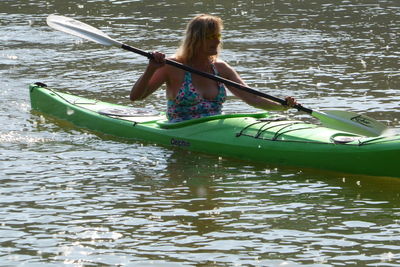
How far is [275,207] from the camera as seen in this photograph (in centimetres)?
691

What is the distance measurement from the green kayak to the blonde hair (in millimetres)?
601

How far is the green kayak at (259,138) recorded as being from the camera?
7.42 m

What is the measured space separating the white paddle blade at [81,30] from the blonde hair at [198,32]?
0.95 metres

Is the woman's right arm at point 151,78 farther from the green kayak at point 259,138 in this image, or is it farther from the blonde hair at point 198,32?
the green kayak at point 259,138

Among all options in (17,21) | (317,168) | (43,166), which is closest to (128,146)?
(43,166)

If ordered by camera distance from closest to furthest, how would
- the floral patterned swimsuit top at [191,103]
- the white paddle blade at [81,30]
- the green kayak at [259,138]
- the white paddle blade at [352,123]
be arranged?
the green kayak at [259,138]
the white paddle blade at [352,123]
the floral patterned swimsuit top at [191,103]
the white paddle blade at [81,30]

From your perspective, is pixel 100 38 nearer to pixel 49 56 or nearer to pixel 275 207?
pixel 275 207

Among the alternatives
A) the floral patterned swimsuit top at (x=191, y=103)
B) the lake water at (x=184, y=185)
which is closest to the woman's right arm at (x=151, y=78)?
the floral patterned swimsuit top at (x=191, y=103)

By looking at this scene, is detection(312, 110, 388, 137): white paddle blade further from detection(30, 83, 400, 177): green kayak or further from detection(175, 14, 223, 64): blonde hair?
detection(175, 14, 223, 64): blonde hair

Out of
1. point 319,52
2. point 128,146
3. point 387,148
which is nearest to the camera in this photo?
point 387,148

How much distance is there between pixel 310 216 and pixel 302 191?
68 centimetres

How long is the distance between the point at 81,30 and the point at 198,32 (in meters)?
1.83

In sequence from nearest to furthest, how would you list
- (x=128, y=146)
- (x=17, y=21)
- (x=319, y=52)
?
(x=128, y=146) < (x=319, y=52) < (x=17, y=21)

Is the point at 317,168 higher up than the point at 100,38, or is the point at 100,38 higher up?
the point at 100,38
